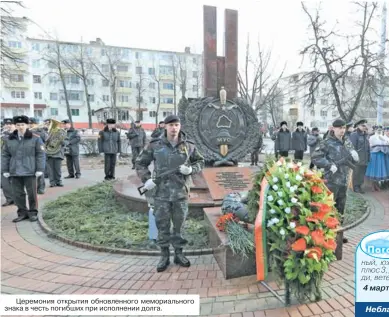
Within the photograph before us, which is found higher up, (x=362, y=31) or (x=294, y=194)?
(x=362, y=31)

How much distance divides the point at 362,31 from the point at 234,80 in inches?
472

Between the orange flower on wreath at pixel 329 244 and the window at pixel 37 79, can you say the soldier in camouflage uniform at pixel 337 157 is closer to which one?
the orange flower on wreath at pixel 329 244

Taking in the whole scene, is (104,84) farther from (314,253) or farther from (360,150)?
(314,253)

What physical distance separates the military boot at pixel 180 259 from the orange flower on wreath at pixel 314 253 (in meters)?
1.63

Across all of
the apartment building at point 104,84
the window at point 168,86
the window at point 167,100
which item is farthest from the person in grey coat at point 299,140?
the window at point 168,86

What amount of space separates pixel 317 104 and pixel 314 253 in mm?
34787

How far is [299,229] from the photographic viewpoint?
8.98ft

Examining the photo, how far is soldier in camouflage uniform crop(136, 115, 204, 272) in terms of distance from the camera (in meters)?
3.69

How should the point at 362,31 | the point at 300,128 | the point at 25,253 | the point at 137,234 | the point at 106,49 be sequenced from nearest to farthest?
the point at 25,253 → the point at 137,234 → the point at 300,128 → the point at 362,31 → the point at 106,49

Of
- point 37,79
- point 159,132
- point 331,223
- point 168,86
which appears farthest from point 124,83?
point 331,223

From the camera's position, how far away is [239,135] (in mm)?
6992

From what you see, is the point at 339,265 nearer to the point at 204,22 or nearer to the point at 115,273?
the point at 115,273

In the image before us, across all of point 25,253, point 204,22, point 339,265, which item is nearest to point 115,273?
point 25,253

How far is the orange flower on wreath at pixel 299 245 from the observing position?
273 cm
